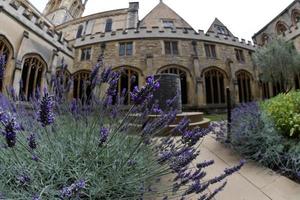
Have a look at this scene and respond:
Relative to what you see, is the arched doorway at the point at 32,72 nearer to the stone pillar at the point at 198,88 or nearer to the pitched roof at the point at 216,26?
the stone pillar at the point at 198,88

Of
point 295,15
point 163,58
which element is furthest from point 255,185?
point 295,15

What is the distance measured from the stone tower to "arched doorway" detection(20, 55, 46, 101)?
21.2m

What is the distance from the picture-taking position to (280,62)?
14688 mm

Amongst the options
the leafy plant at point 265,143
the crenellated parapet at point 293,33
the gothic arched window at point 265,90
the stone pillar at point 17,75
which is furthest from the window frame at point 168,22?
the leafy plant at point 265,143

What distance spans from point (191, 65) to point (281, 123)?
502 inches

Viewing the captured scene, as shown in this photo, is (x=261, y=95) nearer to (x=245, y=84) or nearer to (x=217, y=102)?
(x=245, y=84)

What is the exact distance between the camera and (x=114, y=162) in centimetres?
135

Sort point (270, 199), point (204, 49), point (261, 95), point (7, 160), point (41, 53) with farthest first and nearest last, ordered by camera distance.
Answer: point (261, 95) → point (204, 49) → point (41, 53) → point (270, 199) → point (7, 160)

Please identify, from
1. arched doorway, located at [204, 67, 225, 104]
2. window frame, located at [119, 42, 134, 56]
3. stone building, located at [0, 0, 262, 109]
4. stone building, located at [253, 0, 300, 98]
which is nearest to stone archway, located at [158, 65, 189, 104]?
stone building, located at [0, 0, 262, 109]

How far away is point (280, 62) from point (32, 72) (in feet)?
56.9

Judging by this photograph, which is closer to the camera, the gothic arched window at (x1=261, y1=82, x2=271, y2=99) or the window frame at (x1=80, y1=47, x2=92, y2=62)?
the window frame at (x1=80, y1=47, x2=92, y2=62)

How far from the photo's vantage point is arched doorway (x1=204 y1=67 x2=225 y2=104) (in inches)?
612

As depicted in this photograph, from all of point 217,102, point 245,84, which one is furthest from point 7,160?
point 245,84

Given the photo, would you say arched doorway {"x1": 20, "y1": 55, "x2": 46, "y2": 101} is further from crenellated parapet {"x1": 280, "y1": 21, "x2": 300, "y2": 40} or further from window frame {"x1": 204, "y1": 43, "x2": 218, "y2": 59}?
crenellated parapet {"x1": 280, "y1": 21, "x2": 300, "y2": 40}
